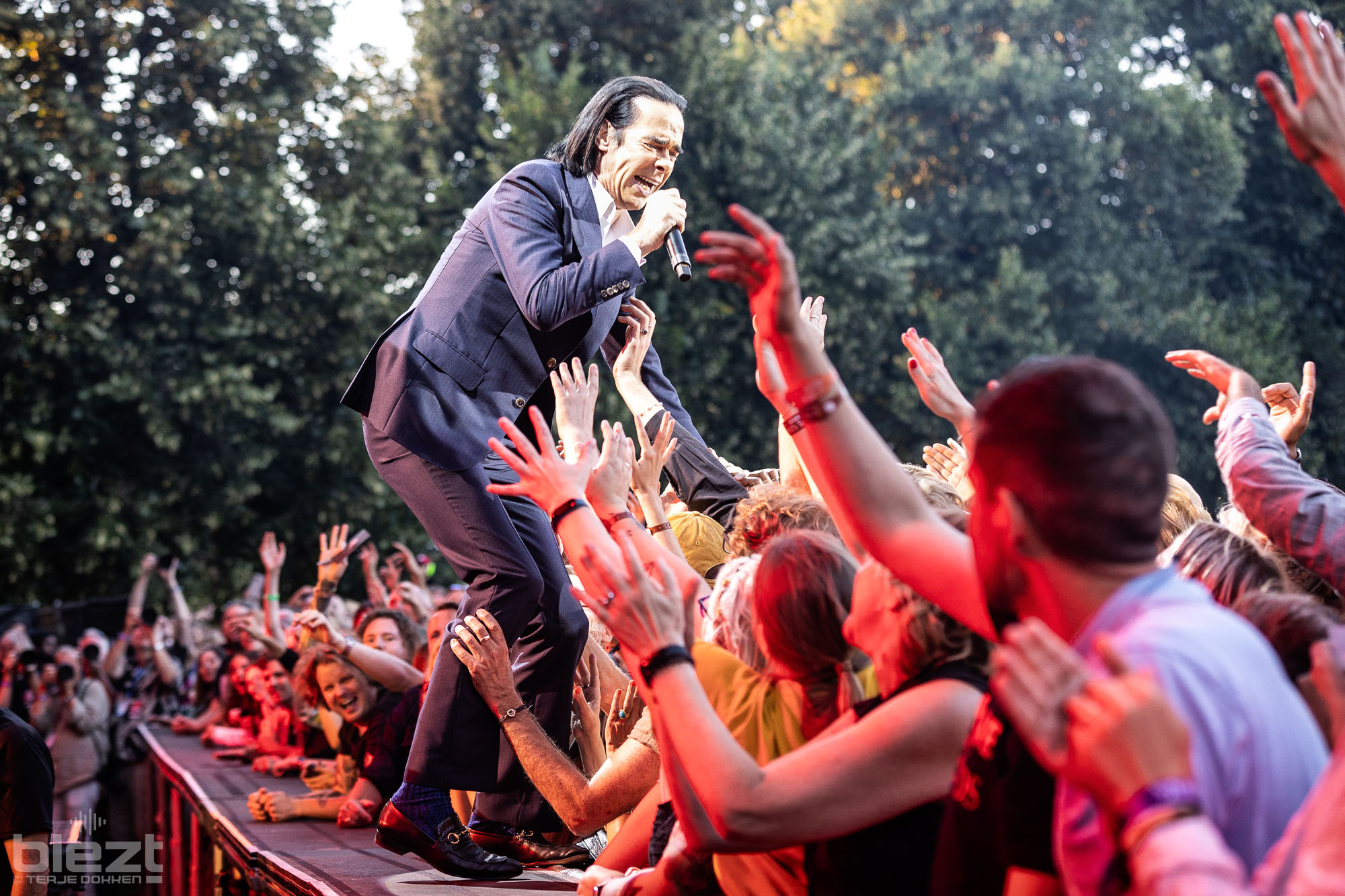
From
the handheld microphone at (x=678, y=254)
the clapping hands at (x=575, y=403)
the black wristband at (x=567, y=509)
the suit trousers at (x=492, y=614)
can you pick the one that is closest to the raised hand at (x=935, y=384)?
the handheld microphone at (x=678, y=254)

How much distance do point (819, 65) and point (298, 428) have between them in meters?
10.6

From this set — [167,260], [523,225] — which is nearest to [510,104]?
[167,260]

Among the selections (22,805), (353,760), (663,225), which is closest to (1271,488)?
(663,225)

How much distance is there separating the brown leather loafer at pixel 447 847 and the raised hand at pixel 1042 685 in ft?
7.96

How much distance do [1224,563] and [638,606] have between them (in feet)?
3.82

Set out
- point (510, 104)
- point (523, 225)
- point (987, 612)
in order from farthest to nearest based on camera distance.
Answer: point (510, 104) < point (523, 225) < point (987, 612)

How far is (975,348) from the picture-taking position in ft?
67.4

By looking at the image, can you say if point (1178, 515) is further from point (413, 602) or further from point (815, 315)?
point (413, 602)

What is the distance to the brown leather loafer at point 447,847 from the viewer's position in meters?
3.26

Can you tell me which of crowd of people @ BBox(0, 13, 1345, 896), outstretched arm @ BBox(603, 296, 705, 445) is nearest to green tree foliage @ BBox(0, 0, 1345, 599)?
outstretched arm @ BBox(603, 296, 705, 445)

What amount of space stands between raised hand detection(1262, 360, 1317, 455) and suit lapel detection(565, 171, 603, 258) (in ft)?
5.94

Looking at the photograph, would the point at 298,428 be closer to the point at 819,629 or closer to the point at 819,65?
the point at 819,65

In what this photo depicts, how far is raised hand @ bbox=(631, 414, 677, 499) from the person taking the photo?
3176 mm

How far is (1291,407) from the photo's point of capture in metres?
3.45
